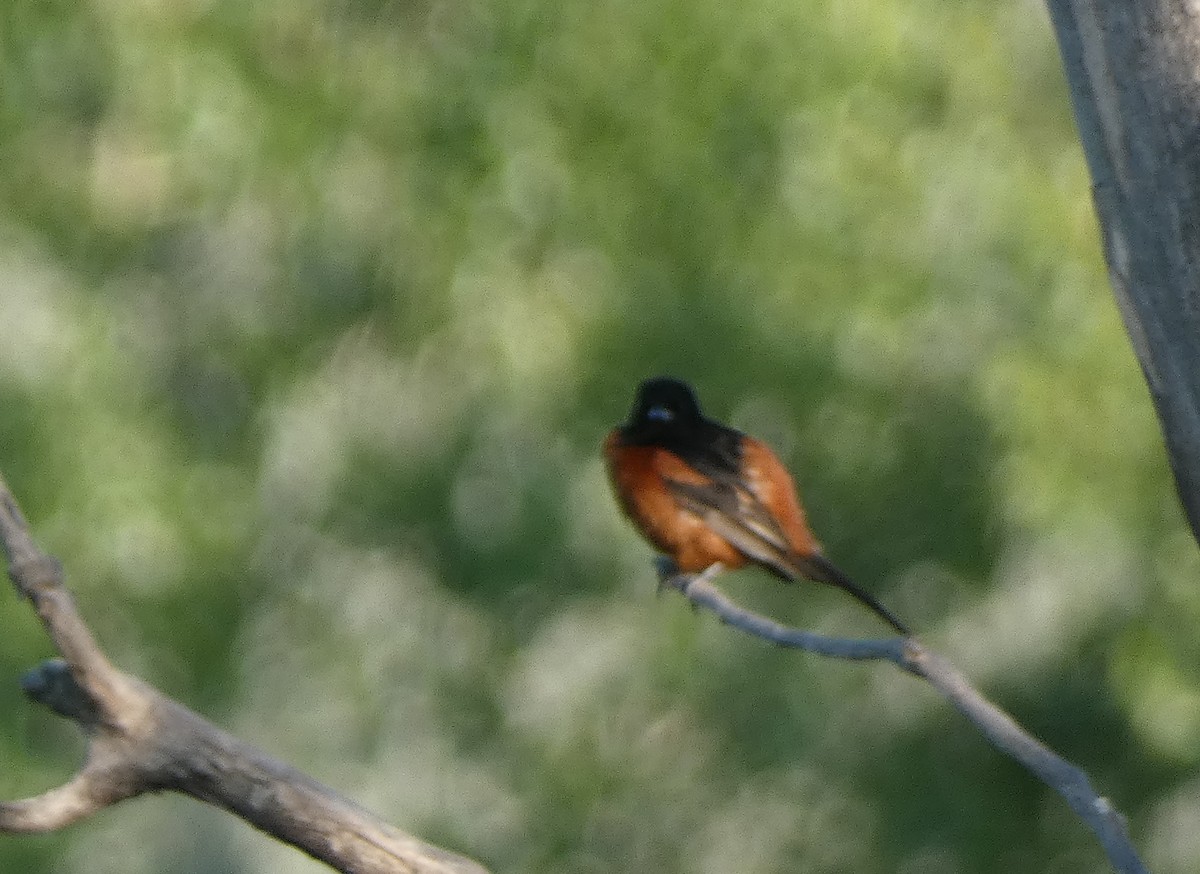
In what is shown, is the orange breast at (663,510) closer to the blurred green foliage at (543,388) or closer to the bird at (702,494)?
the bird at (702,494)

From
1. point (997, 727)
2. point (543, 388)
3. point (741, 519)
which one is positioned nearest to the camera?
point (997, 727)

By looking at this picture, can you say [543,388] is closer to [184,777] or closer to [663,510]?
[663,510]

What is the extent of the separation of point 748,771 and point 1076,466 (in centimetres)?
215

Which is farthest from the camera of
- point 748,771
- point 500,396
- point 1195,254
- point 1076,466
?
point 748,771

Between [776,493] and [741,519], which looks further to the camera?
[776,493]

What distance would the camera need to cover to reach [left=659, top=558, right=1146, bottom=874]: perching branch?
4.00m

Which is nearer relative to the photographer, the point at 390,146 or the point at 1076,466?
the point at 1076,466

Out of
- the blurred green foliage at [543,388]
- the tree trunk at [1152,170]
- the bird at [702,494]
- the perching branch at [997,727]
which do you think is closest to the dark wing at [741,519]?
the bird at [702,494]

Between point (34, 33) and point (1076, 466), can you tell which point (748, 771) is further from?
point (34, 33)

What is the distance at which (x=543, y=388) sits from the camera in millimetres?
8438

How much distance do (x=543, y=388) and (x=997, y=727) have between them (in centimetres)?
448

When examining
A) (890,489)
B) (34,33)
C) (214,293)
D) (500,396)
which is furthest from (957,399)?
(34,33)

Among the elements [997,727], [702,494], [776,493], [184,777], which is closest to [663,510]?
[702,494]

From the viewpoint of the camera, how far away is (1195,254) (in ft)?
13.6
